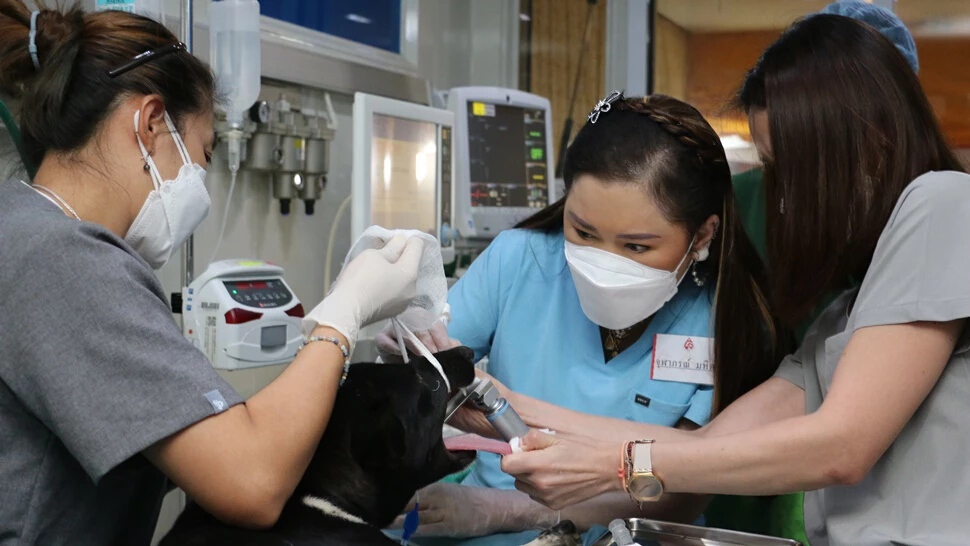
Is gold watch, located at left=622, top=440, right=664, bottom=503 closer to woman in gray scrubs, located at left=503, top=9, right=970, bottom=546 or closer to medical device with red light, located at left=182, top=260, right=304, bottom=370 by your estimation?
woman in gray scrubs, located at left=503, top=9, right=970, bottom=546

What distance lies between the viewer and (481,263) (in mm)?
1716

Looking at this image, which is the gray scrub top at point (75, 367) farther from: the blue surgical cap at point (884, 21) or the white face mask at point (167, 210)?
the blue surgical cap at point (884, 21)

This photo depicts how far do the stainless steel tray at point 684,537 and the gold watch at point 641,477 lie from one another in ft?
0.12

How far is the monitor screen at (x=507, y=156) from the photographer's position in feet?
10.1

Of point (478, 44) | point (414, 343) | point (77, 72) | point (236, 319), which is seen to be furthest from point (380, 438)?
point (478, 44)

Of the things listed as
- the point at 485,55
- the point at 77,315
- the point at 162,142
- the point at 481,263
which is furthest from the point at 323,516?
the point at 485,55

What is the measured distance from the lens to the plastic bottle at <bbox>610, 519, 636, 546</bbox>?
115cm

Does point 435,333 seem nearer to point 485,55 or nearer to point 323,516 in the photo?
point 323,516

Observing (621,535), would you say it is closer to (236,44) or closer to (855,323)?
(855,323)

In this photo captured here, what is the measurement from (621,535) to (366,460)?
340 mm

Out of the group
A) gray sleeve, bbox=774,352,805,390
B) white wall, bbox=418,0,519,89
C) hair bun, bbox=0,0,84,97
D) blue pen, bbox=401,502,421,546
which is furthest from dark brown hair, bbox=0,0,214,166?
white wall, bbox=418,0,519,89

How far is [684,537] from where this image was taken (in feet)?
3.92

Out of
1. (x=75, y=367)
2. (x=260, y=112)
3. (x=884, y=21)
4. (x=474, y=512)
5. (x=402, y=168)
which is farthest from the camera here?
(x=402, y=168)

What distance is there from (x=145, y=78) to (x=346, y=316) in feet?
1.28
